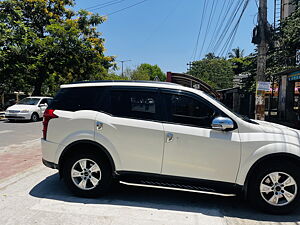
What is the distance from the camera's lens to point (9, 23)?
17.3 m

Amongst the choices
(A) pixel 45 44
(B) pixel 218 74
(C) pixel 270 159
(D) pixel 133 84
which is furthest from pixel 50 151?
(B) pixel 218 74

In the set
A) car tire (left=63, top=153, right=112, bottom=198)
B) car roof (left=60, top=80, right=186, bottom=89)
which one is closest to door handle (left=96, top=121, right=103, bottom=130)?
car tire (left=63, top=153, right=112, bottom=198)

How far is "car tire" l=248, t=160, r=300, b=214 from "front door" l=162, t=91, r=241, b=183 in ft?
1.20

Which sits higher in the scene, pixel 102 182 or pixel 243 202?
pixel 102 182

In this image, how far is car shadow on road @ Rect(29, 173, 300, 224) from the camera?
3.60m

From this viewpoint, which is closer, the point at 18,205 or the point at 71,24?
the point at 18,205

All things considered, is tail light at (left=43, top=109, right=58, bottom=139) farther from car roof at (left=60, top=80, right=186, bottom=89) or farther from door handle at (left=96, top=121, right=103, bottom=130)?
door handle at (left=96, top=121, right=103, bottom=130)

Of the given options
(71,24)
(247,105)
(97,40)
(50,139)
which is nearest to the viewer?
(50,139)

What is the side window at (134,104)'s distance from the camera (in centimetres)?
389

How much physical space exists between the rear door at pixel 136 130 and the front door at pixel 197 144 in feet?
0.53

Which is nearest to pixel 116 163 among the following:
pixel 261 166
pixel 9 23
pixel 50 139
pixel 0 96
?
pixel 50 139

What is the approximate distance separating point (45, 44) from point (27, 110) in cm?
733

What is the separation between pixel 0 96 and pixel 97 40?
43.6 ft

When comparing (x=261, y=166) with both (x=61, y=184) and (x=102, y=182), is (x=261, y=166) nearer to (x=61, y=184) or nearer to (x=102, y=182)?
(x=102, y=182)
